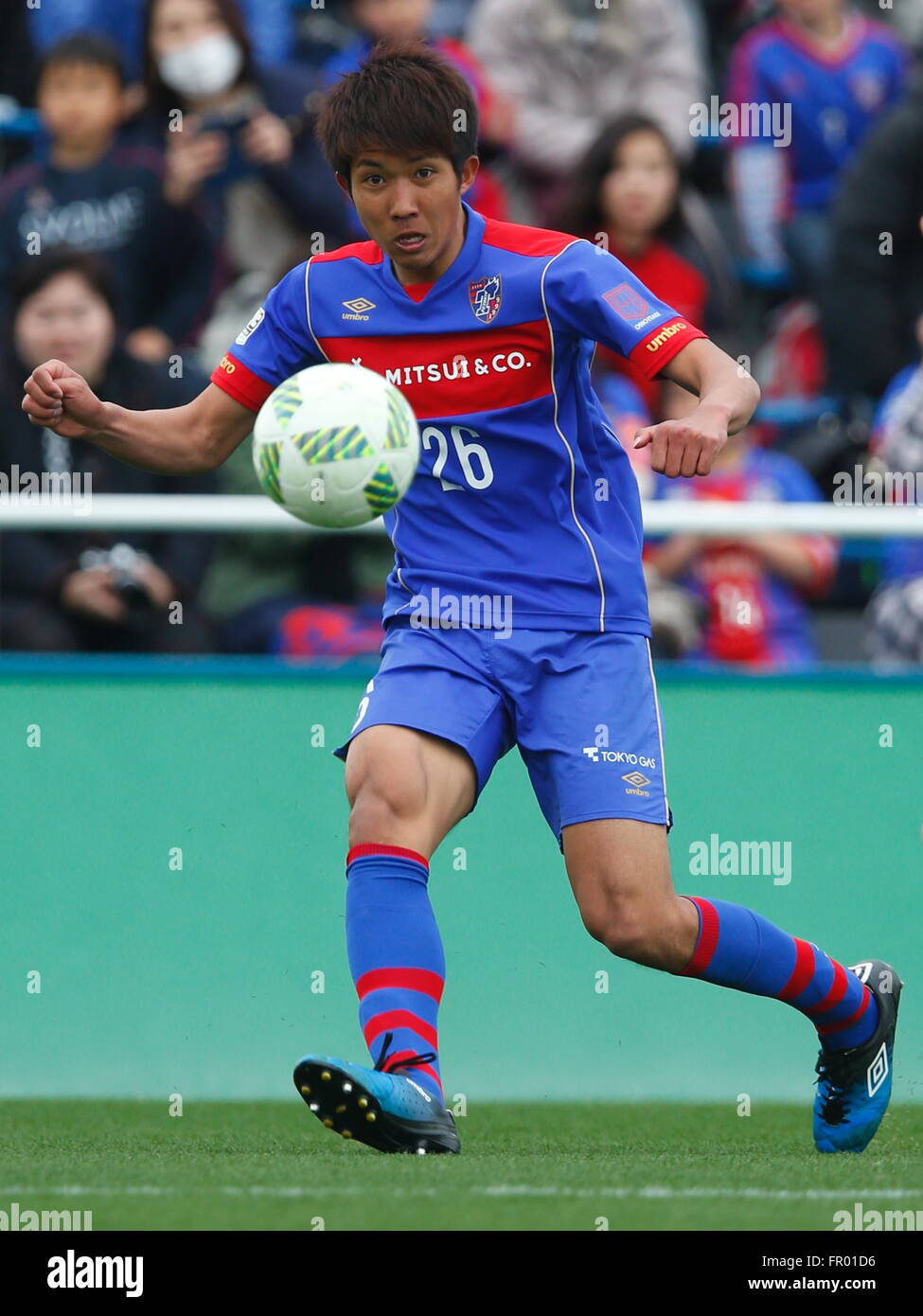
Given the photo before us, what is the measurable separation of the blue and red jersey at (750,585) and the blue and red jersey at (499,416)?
2.35 m

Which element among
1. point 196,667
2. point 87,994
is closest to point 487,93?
point 196,667

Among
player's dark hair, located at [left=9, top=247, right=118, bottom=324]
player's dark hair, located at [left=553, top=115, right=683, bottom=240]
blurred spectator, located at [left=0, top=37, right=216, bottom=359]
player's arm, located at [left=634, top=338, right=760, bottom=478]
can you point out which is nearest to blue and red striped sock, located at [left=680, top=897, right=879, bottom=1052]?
player's arm, located at [left=634, top=338, right=760, bottom=478]

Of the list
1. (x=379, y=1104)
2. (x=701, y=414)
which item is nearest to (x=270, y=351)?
(x=701, y=414)

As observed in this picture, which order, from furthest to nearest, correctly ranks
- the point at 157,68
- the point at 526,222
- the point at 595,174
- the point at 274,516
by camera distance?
1. the point at 526,222
2. the point at 157,68
3. the point at 595,174
4. the point at 274,516

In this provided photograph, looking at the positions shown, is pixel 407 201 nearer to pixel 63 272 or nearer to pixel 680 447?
pixel 680 447

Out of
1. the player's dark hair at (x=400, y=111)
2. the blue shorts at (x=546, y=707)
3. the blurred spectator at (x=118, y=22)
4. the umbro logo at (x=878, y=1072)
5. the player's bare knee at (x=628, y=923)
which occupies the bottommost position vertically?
the umbro logo at (x=878, y=1072)

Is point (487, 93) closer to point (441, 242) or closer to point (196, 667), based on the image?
point (196, 667)

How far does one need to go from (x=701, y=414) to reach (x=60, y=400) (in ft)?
4.92

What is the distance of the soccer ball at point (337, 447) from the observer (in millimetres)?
4605

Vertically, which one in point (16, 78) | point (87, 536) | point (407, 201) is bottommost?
point (87, 536)

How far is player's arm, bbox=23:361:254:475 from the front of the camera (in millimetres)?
5008

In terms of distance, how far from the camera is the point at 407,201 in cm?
485

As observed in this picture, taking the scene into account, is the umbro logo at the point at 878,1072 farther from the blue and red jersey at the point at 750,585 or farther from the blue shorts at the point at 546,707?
the blue and red jersey at the point at 750,585

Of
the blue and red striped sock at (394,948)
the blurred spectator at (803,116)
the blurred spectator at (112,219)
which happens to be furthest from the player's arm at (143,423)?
the blurred spectator at (803,116)
